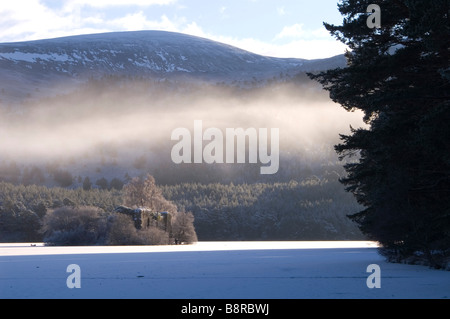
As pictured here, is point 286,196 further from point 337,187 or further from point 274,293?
point 274,293

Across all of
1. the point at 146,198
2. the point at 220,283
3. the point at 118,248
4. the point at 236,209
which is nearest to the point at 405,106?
the point at 220,283

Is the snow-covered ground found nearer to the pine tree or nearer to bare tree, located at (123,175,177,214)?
the pine tree

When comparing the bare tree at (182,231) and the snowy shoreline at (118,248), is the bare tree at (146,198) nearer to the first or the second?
the bare tree at (182,231)

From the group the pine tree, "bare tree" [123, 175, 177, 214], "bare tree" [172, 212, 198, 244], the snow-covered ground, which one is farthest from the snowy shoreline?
the pine tree

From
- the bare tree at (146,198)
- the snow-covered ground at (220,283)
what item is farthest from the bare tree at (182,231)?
the snow-covered ground at (220,283)

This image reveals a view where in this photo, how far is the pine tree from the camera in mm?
20484

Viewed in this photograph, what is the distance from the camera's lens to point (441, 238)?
97.0 ft

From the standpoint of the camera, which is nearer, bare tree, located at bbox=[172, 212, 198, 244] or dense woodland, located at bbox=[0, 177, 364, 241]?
bare tree, located at bbox=[172, 212, 198, 244]

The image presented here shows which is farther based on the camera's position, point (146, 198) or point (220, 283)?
point (146, 198)

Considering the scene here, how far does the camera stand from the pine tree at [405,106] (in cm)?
2048

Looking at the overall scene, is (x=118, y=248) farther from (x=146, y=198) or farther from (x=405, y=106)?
(x=405, y=106)

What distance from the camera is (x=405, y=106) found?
77.8ft

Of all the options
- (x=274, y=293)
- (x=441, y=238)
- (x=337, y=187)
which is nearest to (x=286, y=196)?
(x=337, y=187)
